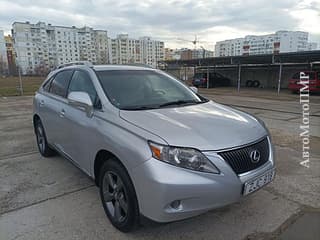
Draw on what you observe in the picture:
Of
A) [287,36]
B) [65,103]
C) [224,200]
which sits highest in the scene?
[287,36]

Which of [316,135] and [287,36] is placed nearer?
[316,135]

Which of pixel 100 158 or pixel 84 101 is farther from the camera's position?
pixel 84 101

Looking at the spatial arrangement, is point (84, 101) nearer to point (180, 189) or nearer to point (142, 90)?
point (142, 90)

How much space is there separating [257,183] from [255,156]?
9.1 inches

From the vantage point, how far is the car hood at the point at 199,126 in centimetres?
195

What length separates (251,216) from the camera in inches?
100

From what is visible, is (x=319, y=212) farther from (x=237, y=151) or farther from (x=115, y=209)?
(x=115, y=209)

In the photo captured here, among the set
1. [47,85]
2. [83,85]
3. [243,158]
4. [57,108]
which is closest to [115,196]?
[243,158]

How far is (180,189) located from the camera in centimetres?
180

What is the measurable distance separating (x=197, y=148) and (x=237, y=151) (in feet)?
1.20

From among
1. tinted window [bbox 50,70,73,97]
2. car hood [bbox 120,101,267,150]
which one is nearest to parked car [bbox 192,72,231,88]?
tinted window [bbox 50,70,73,97]

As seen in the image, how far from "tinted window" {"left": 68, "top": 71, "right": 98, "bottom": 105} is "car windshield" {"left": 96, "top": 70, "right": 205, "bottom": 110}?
0.45ft

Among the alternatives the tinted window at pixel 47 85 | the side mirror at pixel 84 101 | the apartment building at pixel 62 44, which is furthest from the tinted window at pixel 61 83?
the apartment building at pixel 62 44

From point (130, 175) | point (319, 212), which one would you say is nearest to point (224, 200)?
point (130, 175)
